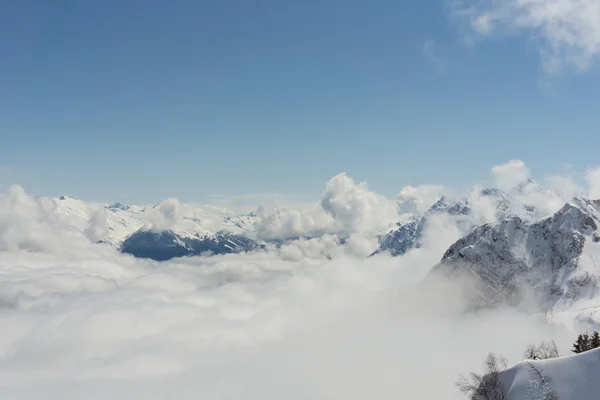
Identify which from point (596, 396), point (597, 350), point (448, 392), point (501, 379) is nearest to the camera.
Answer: point (596, 396)

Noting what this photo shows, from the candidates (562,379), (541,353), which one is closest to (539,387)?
(562,379)

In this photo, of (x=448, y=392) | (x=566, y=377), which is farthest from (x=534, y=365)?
(x=448, y=392)

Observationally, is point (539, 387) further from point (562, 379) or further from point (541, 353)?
point (541, 353)

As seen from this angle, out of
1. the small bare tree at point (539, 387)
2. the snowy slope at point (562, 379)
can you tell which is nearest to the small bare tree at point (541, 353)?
the snowy slope at point (562, 379)

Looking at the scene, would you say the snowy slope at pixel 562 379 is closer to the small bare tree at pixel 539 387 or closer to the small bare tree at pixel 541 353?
the small bare tree at pixel 539 387

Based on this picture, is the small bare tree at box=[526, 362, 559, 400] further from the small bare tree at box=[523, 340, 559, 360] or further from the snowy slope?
the small bare tree at box=[523, 340, 559, 360]

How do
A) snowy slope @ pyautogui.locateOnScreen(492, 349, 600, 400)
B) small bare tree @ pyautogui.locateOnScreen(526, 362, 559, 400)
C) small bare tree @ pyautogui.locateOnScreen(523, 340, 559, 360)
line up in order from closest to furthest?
snowy slope @ pyautogui.locateOnScreen(492, 349, 600, 400), small bare tree @ pyautogui.locateOnScreen(526, 362, 559, 400), small bare tree @ pyautogui.locateOnScreen(523, 340, 559, 360)

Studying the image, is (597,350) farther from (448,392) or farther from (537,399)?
(448,392)

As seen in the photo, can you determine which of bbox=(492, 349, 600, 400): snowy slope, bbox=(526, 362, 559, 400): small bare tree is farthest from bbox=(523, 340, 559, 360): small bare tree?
bbox=(526, 362, 559, 400): small bare tree
